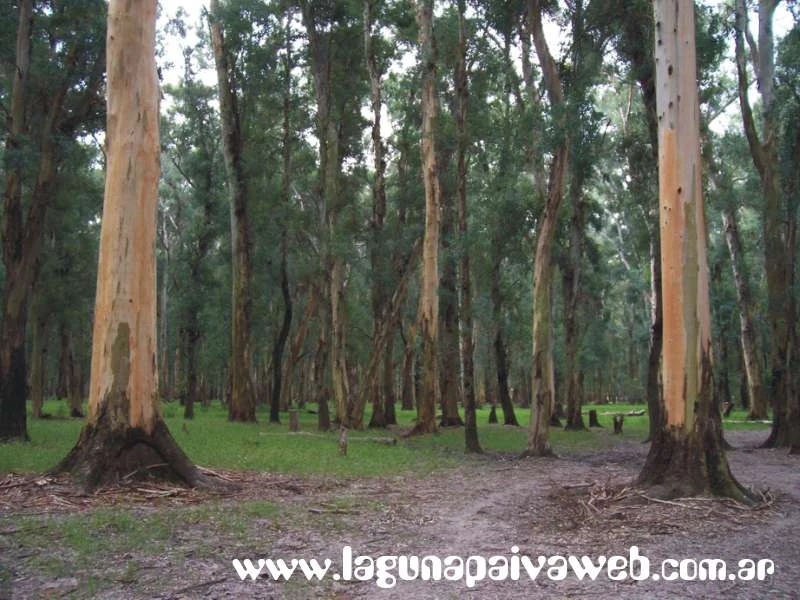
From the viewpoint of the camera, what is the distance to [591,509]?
845 centimetres

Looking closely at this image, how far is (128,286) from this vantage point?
948 centimetres

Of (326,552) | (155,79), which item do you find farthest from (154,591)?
(155,79)

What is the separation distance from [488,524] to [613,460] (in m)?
8.57

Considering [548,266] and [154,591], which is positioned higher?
[548,266]

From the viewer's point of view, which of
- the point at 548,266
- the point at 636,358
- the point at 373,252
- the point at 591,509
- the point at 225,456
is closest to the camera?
the point at 591,509

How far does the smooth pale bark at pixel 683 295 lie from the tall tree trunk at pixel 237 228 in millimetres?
17699

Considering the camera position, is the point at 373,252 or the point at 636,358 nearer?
the point at 373,252

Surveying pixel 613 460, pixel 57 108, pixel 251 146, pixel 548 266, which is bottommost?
pixel 613 460

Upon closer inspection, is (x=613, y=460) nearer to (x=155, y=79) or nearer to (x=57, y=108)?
(x=155, y=79)

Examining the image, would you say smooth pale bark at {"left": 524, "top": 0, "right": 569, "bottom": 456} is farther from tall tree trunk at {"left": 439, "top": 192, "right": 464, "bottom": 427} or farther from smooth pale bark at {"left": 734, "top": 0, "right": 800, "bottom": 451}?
tall tree trunk at {"left": 439, "top": 192, "right": 464, "bottom": 427}

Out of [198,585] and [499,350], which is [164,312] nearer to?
[499,350]

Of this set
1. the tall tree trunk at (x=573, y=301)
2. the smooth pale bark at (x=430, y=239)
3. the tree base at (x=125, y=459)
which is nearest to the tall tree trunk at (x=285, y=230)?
the smooth pale bark at (x=430, y=239)

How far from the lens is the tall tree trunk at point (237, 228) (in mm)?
24312

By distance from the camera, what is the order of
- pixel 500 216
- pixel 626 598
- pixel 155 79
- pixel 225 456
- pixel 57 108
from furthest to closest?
pixel 500 216 < pixel 57 108 < pixel 225 456 < pixel 155 79 < pixel 626 598
